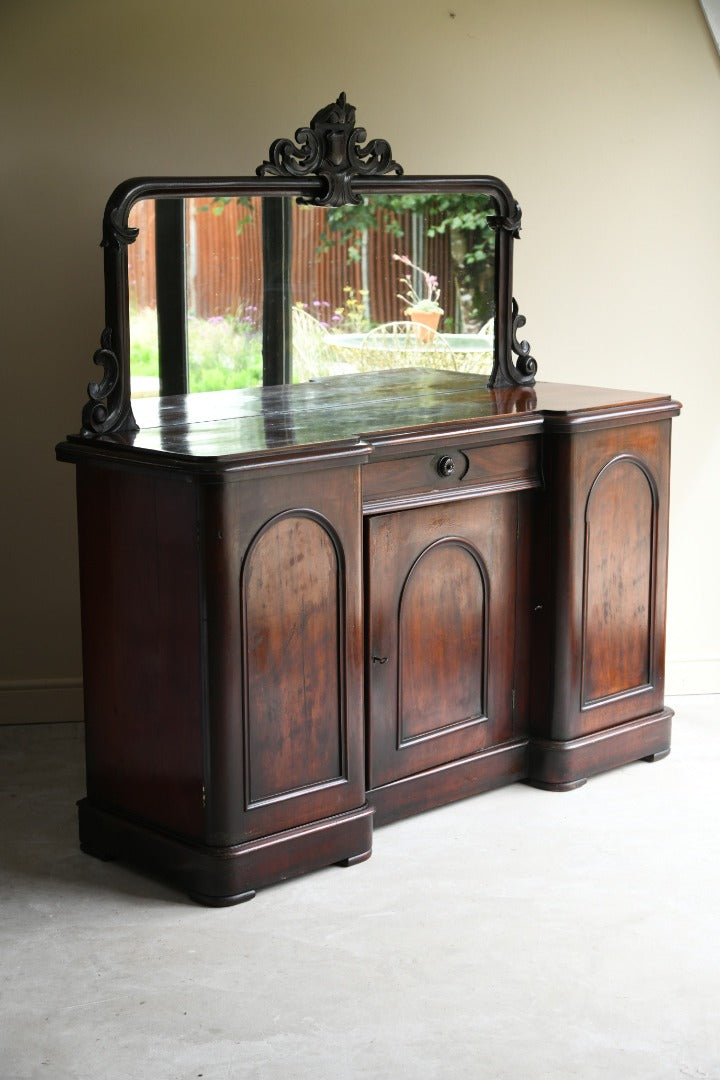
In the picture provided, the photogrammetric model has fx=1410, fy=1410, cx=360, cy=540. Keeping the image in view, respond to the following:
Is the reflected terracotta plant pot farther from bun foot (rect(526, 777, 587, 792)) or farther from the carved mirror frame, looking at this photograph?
bun foot (rect(526, 777, 587, 792))

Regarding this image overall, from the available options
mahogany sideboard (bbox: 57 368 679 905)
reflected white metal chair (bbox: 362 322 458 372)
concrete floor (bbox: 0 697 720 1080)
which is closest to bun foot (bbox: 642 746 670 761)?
mahogany sideboard (bbox: 57 368 679 905)

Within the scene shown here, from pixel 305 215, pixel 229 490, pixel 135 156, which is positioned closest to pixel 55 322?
pixel 135 156

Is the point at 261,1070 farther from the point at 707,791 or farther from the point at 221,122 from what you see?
the point at 221,122

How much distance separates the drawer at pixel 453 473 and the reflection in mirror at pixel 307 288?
0.54m

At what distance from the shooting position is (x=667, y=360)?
4523 mm

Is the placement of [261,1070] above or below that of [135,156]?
below

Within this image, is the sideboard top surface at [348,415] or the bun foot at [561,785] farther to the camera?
the bun foot at [561,785]

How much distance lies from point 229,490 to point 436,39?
1.92 m

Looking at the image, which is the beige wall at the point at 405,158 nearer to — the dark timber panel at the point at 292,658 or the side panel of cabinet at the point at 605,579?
the side panel of cabinet at the point at 605,579

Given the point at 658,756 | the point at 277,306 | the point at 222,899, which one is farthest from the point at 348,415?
the point at 658,756

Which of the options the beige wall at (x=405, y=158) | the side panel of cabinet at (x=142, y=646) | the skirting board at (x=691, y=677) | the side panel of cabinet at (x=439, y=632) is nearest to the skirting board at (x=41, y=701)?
the beige wall at (x=405, y=158)

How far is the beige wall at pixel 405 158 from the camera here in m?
3.98

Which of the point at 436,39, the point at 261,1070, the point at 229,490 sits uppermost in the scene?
the point at 436,39

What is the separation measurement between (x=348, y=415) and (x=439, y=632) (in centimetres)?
60
